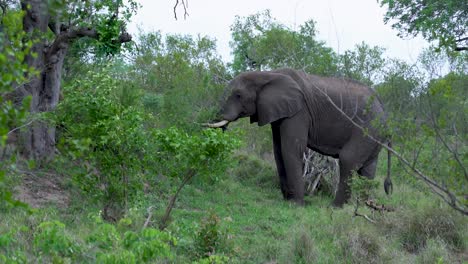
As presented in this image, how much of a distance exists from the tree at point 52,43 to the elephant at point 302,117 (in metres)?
2.87

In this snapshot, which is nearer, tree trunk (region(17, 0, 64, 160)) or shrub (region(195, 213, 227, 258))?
shrub (region(195, 213, 227, 258))

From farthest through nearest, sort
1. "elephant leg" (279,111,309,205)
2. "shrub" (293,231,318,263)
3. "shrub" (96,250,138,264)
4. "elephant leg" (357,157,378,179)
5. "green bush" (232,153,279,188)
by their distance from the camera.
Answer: "green bush" (232,153,279,188), "elephant leg" (357,157,378,179), "elephant leg" (279,111,309,205), "shrub" (293,231,318,263), "shrub" (96,250,138,264)

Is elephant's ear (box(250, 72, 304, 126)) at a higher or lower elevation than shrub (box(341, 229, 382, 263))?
higher

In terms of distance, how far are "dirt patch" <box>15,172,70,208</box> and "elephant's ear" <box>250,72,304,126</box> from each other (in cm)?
395

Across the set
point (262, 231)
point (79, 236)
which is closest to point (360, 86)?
point (262, 231)

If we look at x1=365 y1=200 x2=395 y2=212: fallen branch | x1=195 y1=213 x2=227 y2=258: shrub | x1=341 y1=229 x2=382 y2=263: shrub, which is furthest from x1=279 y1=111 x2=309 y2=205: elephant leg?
x1=195 y1=213 x2=227 y2=258: shrub

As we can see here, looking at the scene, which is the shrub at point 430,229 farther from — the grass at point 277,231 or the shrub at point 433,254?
the shrub at point 433,254

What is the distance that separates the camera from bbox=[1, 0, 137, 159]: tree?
10453 mm

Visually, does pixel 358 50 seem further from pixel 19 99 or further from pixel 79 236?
pixel 79 236

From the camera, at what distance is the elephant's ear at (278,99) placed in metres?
13.0

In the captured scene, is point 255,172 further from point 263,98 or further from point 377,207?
point 377,207

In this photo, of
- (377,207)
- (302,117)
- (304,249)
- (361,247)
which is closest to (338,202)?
(302,117)

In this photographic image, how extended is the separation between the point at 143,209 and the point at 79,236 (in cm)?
201

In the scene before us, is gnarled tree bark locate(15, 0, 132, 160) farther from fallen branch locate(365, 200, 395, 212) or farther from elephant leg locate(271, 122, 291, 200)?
fallen branch locate(365, 200, 395, 212)
